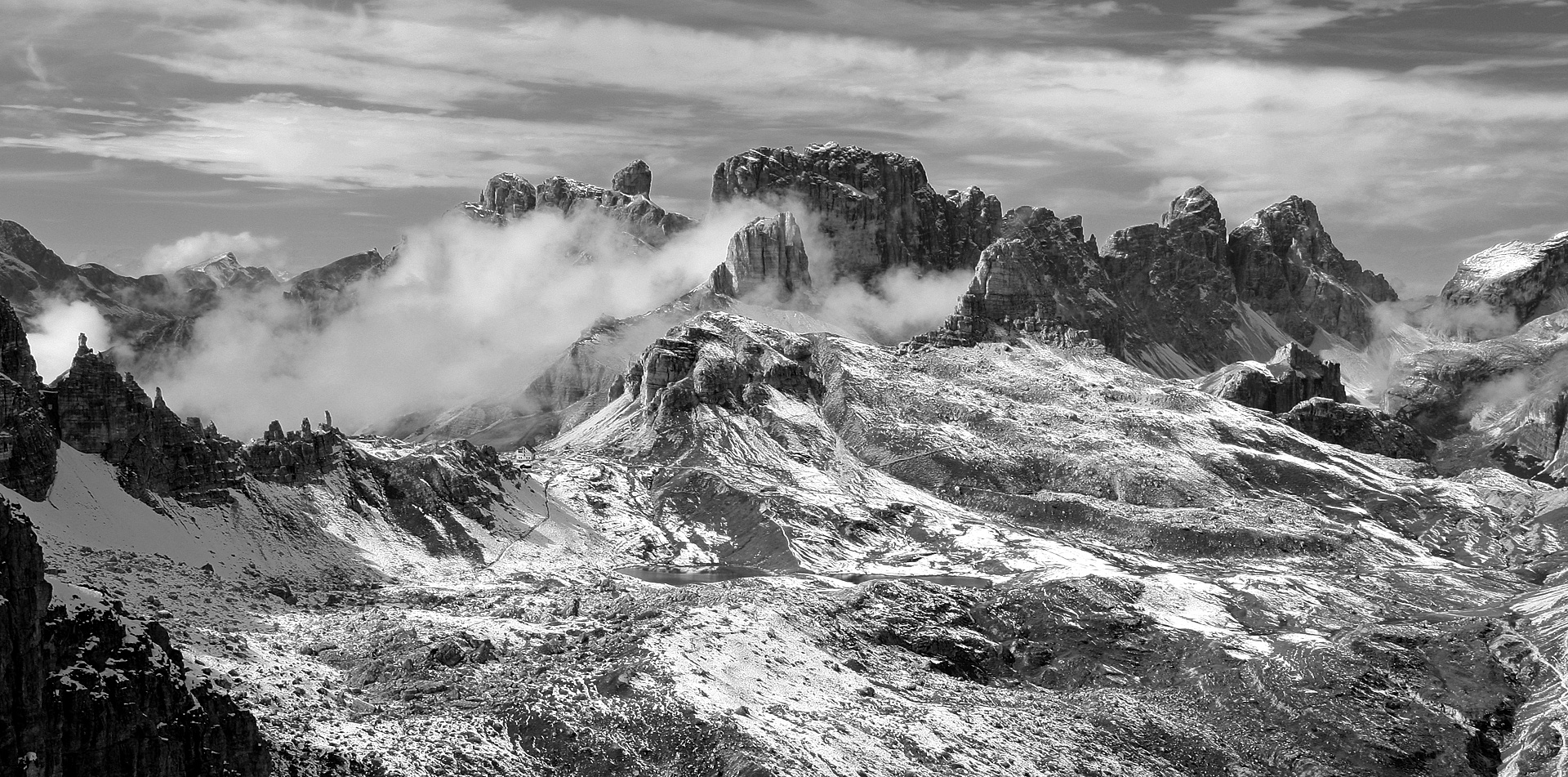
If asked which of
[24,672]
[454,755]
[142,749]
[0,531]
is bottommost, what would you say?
[454,755]

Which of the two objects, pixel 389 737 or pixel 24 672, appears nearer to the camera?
pixel 24 672

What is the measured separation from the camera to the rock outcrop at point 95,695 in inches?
5364

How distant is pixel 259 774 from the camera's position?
165 metres

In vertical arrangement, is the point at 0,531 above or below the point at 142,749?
above

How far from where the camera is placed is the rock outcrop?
447 feet

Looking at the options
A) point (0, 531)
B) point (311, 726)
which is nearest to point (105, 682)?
point (0, 531)

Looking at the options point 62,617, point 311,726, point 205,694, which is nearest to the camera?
point 62,617

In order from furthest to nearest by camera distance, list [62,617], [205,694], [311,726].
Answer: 1. [311,726]
2. [205,694]
3. [62,617]

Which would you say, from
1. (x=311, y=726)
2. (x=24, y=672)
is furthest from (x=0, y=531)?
(x=311, y=726)

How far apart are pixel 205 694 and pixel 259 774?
10.8 meters

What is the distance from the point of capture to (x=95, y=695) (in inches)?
5728

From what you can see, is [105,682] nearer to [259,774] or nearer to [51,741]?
[51,741]

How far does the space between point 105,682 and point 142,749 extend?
736 cm

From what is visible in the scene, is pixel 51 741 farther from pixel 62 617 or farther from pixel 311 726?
pixel 311 726
